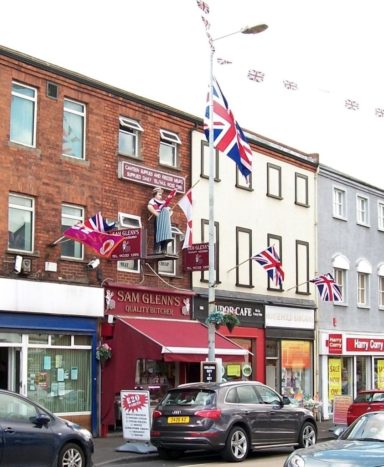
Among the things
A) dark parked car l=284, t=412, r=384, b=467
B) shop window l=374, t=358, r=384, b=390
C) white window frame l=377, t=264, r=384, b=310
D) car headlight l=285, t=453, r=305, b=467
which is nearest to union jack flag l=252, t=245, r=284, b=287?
shop window l=374, t=358, r=384, b=390

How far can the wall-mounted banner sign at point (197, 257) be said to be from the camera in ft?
79.5

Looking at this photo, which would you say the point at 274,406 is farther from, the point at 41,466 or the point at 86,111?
the point at 86,111

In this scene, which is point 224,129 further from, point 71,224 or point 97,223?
point 71,224

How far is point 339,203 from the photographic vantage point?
3469 cm

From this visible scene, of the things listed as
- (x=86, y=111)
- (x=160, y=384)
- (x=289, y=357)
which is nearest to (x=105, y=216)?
(x=86, y=111)

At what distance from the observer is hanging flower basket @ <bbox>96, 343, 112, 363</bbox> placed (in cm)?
2250

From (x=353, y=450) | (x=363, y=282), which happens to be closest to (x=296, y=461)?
(x=353, y=450)

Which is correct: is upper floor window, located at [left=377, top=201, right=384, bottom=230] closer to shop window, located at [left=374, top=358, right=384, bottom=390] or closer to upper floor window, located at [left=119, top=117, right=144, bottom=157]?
shop window, located at [left=374, top=358, right=384, bottom=390]

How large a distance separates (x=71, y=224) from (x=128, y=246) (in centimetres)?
170

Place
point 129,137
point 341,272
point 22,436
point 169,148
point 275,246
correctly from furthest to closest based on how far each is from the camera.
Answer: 1. point 341,272
2. point 275,246
3. point 169,148
4. point 129,137
5. point 22,436

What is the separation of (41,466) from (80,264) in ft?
31.6

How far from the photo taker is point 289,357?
3056 cm

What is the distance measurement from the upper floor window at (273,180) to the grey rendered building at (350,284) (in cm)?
282

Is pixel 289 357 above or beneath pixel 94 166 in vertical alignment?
beneath
